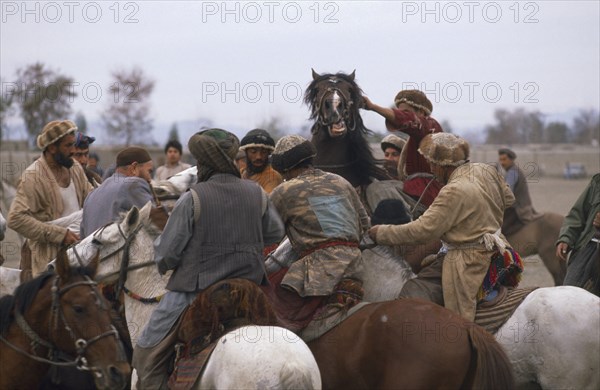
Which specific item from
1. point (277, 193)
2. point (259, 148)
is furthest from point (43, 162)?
point (277, 193)

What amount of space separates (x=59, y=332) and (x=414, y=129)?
352cm

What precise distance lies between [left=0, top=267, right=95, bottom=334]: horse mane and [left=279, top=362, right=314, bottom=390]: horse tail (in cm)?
139

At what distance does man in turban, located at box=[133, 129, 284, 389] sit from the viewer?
19.8 feet

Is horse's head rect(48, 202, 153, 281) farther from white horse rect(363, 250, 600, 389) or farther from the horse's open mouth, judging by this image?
white horse rect(363, 250, 600, 389)

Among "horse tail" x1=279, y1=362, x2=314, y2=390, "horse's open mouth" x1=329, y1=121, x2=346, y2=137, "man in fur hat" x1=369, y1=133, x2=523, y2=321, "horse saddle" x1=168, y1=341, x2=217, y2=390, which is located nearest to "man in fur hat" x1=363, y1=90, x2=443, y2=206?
"horse's open mouth" x1=329, y1=121, x2=346, y2=137

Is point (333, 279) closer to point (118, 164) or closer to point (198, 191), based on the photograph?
point (198, 191)

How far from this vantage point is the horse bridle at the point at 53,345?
5.54 m

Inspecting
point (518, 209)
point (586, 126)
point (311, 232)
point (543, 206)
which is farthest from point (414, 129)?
point (586, 126)

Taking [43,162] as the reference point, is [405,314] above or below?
below

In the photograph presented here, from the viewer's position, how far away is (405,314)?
19.8 feet

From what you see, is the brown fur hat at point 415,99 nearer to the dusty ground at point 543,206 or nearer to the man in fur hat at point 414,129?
the man in fur hat at point 414,129

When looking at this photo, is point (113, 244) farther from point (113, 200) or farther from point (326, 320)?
point (326, 320)

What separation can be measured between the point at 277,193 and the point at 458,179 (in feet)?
4.35

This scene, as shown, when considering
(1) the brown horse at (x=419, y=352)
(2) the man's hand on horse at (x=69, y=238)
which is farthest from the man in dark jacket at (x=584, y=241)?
(2) the man's hand on horse at (x=69, y=238)
